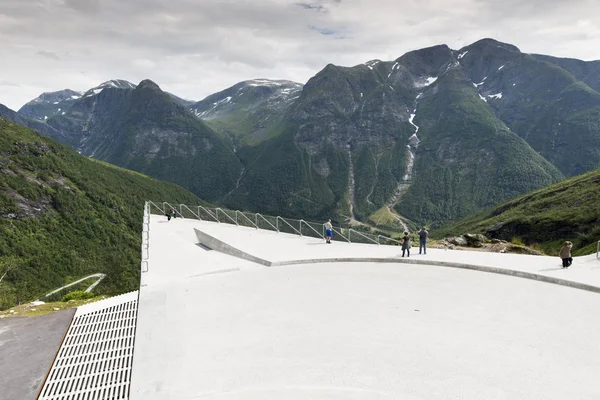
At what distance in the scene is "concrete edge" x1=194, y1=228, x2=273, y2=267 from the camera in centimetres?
2192

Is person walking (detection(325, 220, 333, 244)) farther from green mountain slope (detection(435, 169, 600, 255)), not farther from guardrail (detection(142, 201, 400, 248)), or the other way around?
green mountain slope (detection(435, 169, 600, 255))

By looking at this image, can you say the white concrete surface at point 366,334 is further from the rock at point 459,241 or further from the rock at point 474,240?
the rock at point 474,240

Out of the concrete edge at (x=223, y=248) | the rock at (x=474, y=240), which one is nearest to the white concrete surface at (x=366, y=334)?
the concrete edge at (x=223, y=248)

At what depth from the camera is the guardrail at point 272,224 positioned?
2642 centimetres

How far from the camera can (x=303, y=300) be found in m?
15.5

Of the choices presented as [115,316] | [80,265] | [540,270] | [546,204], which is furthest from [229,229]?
[80,265]

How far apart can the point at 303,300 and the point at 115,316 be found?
7.56m

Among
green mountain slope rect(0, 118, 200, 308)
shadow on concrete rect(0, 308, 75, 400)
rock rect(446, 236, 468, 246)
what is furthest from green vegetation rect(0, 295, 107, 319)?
green mountain slope rect(0, 118, 200, 308)

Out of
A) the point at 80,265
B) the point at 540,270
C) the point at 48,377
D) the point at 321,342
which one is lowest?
the point at 80,265

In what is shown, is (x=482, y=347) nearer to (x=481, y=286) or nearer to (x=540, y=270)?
(x=481, y=286)

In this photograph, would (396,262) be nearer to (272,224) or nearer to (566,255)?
(566,255)

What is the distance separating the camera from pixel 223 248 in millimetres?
25641

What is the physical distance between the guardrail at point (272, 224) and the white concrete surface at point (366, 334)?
5.95 metres

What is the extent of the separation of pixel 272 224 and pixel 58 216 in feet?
444
